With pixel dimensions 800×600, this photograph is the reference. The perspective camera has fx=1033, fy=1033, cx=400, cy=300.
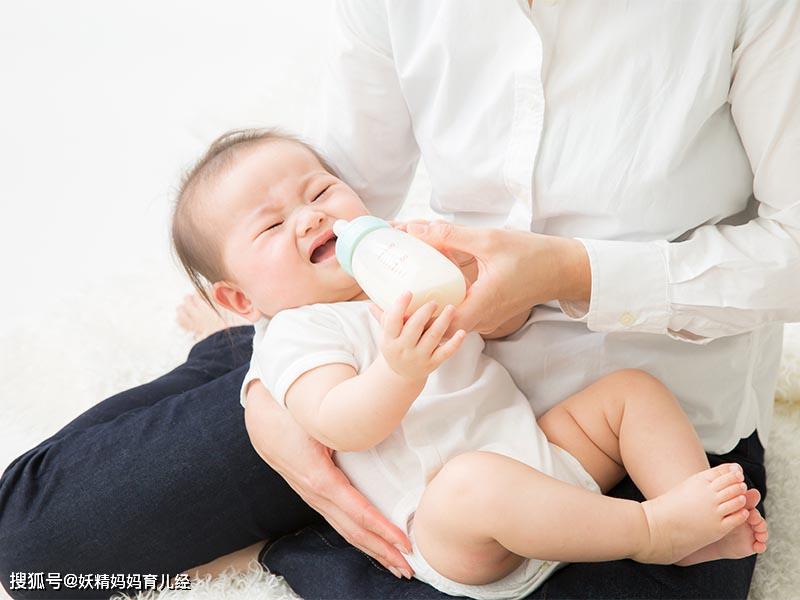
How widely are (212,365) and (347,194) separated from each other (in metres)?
0.49

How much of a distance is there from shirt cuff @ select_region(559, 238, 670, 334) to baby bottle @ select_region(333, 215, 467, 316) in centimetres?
19

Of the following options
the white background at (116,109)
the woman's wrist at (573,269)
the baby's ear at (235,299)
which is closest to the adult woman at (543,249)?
the woman's wrist at (573,269)

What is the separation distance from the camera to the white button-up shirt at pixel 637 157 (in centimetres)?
111

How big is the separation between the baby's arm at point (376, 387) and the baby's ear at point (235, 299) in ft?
0.72

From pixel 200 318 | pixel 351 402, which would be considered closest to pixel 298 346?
pixel 351 402

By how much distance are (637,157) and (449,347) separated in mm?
348

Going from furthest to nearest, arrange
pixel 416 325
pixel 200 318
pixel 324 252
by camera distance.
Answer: pixel 200 318 → pixel 324 252 → pixel 416 325

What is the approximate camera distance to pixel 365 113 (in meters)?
1.42

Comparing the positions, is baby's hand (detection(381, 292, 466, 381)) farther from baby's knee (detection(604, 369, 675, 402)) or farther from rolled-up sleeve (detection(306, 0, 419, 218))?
rolled-up sleeve (detection(306, 0, 419, 218))

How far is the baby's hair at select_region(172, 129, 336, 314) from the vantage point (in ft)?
4.42

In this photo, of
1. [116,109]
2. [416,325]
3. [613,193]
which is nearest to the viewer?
[416,325]

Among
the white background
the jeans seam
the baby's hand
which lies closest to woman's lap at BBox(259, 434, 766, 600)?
the jeans seam

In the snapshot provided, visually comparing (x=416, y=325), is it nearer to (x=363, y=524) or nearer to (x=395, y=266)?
(x=395, y=266)

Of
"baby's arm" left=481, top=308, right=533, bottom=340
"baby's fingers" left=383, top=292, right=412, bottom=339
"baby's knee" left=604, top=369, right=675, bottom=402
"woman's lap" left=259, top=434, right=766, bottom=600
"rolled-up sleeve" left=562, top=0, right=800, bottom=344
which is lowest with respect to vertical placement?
"woman's lap" left=259, top=434, right=766, bottom=600
